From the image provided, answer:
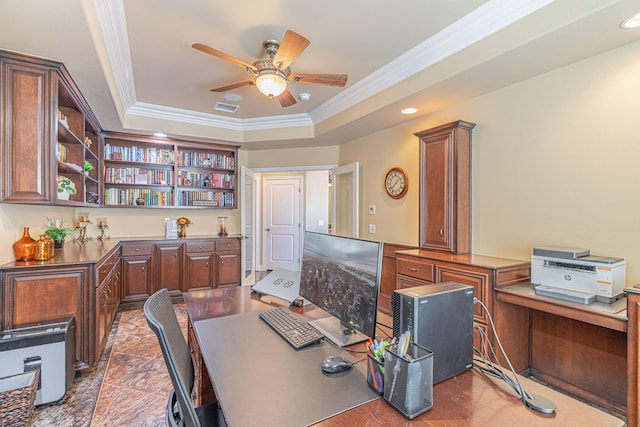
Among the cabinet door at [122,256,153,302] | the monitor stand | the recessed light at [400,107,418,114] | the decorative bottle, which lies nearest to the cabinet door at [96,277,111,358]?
the decorative bottle

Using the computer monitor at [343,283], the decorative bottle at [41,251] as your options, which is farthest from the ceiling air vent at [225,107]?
the computer monitor at [343,283]

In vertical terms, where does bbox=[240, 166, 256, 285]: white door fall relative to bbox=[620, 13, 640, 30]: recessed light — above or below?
below

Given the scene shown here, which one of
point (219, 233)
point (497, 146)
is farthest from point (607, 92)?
point (219, 233)

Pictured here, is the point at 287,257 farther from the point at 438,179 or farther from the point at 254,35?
the point at 254,35

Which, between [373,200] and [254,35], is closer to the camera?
[254,35]

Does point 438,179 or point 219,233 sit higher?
point 438,179

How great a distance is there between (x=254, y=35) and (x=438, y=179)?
202 cm

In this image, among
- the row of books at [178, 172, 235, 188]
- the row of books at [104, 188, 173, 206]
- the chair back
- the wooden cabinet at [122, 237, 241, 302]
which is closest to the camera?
the chair back

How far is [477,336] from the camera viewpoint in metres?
2.28

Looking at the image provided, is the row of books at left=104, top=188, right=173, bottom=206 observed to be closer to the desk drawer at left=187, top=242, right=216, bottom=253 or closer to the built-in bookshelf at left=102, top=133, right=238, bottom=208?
the built-in bookshelf at left=102, top=133, right=238, bottom=208

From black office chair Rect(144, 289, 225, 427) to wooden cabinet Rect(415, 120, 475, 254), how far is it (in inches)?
93.7

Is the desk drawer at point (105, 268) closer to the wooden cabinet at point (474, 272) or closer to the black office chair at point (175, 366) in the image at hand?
the black office chair at point (175, 366)

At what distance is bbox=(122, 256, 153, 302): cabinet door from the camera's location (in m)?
4.00

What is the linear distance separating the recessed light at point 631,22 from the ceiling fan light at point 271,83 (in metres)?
2.10
